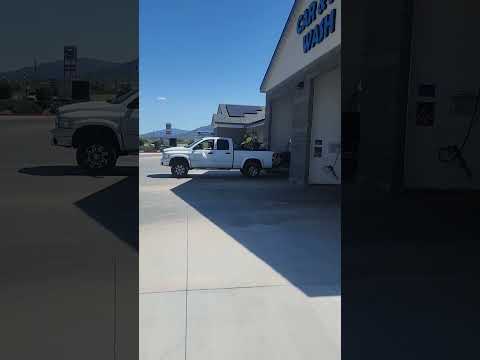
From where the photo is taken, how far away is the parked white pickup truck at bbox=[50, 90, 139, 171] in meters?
1.93

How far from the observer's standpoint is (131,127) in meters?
1.97

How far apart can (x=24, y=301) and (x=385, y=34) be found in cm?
792

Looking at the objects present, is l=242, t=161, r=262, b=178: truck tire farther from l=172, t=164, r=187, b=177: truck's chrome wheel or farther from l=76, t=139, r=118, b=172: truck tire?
l=76, t=139, r=118, b=172: truck tire

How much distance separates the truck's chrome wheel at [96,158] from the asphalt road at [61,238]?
0.22ft

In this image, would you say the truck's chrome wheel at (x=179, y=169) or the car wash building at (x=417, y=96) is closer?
the car wash building at (x=417, y=96)

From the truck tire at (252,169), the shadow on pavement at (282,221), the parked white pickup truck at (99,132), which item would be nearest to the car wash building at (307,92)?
the shadow on pavement at (282,221)

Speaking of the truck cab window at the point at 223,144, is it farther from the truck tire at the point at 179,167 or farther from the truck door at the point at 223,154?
the truck tire at the point at 179,167

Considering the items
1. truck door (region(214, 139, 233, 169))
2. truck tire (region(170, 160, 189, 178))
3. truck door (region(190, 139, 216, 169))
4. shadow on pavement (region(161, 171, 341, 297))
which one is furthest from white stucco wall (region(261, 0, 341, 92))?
truck tire (region(170, 160, 189, 178))

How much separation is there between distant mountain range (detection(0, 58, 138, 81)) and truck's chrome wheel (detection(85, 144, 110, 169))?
14.4 inches

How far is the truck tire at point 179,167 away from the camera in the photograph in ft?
38.5

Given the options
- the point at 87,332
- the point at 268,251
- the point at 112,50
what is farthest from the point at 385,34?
the point at 87,332

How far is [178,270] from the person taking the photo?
393cm

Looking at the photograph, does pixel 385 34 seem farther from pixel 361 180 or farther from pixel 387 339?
pixel 387 339

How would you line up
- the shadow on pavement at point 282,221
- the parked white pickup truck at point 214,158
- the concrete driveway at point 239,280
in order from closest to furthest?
the concrete driveway at point 239,280 < the shadow on pavement at point 282,221 < the parked white pickup truck at point 214,158
